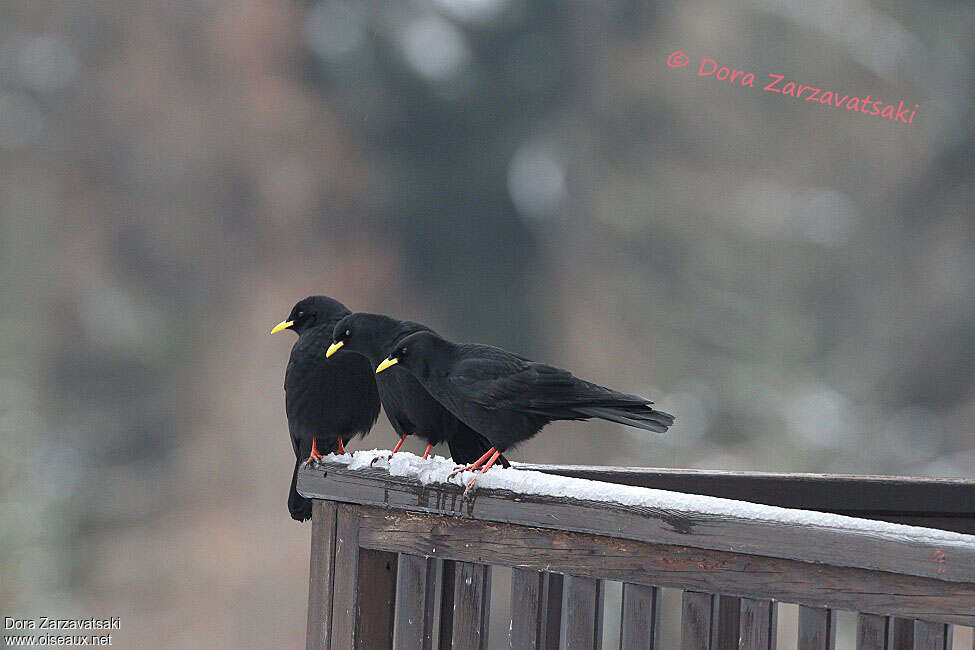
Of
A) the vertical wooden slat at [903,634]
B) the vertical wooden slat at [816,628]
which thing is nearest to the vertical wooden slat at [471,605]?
the vertical wooden slat at [816,628]

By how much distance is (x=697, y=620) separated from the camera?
1229 mm

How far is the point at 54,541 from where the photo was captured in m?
9.72

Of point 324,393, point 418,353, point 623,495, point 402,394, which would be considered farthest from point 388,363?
point 623,495

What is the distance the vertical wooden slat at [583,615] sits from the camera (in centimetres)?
131

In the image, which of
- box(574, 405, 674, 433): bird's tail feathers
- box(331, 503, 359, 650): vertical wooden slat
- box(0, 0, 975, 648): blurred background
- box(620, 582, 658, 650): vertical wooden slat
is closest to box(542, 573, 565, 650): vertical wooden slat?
box(620, 582, 658, 650): vertical wooden slat

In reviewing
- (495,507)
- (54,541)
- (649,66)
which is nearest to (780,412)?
(649,66)

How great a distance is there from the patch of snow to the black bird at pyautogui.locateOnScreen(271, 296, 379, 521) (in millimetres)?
180

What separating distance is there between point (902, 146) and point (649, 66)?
2701 millimetres

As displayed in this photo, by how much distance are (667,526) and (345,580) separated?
0.57m

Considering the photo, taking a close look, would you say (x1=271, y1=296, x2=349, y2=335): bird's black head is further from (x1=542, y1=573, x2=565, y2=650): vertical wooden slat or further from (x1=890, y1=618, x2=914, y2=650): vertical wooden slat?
(x1=890, y1=618, x2=914, y2=650): vertical wooden slat

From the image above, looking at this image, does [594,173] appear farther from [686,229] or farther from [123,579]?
[123,579]

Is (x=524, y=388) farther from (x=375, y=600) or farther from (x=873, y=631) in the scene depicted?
(x=873, y=631)

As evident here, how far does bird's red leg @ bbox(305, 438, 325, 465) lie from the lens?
5.67 feet

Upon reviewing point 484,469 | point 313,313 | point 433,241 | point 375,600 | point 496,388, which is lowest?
point 375,600
